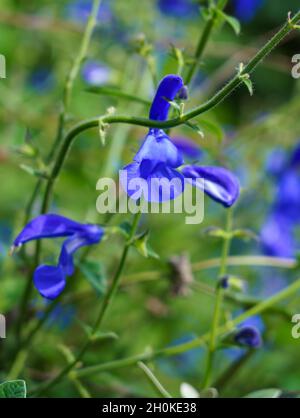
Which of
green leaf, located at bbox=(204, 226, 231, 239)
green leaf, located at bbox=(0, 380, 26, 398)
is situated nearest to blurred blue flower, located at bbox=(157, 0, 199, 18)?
green leaf, located at bbox=(204, 226, 231, 239)

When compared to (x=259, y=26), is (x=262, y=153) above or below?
below

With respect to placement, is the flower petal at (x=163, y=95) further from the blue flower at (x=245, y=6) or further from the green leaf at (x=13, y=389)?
the blue flower at (x=245, y=6)

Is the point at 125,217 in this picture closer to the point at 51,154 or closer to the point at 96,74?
the point at 51,154

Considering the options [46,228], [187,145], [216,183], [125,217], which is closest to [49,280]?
[46,228]

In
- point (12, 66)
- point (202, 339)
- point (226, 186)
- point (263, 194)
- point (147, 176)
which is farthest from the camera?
point (12, 66)

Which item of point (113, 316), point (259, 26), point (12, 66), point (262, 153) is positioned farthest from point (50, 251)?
point (259, 26)

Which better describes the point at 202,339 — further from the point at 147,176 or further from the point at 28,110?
the point at 28,110

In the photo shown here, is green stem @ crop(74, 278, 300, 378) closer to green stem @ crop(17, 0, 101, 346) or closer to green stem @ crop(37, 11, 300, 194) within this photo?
green stem @ crop(17, 0, 101, 346)
